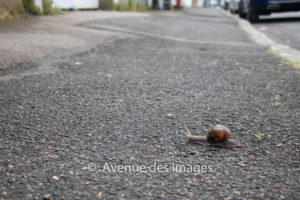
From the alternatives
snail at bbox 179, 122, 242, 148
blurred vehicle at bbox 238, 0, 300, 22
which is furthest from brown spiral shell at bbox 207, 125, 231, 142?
blurred vehicle at bbox 238, 0, 300, 22

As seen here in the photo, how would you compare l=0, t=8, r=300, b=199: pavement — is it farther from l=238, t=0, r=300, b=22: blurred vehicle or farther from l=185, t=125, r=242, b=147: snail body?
l=238, t=0, r=300, b=22: blurred vehicle

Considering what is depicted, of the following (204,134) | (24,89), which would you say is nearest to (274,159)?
(204,134)

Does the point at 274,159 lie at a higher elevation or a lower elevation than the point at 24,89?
lower

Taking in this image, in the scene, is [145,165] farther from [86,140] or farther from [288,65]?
[288,65]

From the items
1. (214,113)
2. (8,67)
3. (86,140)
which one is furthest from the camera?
(8,67)

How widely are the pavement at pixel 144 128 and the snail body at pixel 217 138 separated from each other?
0.06 metres

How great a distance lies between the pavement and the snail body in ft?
0.19

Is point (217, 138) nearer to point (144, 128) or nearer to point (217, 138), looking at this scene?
point (217, 138)

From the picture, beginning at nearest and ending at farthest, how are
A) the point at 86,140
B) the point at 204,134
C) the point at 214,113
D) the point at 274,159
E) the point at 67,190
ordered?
the point at 67,190 < the point at 274,159 < the point at 86,140 < the point at 204,134 < the point at 214,113

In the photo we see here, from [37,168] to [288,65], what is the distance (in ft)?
12.7

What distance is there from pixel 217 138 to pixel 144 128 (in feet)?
1.86

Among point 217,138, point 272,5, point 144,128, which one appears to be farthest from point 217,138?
point 272,5

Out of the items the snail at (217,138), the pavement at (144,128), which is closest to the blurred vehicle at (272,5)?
the pavement at (144,128)

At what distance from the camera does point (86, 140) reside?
220 cm
